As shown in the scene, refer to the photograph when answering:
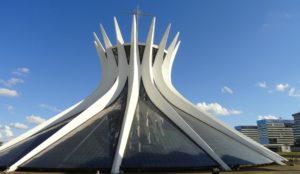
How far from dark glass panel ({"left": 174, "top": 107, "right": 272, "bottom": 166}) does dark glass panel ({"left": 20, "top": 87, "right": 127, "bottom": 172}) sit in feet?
24.3

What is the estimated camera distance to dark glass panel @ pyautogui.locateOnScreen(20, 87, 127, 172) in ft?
63.4

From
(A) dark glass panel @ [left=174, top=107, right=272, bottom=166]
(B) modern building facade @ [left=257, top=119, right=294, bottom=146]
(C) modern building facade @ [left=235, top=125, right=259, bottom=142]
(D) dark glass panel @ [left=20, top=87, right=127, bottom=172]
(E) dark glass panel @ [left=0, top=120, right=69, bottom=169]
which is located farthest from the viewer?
(C) modern building facade @ [left=235, top=125, right=259, bottom=142]

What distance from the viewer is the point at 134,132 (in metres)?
23.0

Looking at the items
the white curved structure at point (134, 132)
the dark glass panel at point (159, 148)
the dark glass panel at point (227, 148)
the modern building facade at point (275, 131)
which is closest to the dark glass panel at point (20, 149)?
the white curved structure at point (134, 132)

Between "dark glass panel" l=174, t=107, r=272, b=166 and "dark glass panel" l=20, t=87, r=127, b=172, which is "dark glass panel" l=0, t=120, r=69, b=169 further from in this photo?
"dark glass panel" l=174, t=107, r=272, b=166

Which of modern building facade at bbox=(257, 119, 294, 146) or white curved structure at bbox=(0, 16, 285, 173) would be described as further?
modern building facade at bbox=(257, 119, 294, 146)

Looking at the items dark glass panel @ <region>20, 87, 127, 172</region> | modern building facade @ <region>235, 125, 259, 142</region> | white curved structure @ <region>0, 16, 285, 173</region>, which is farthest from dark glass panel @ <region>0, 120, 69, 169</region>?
modern building facade @ <region>235, 125, 259, 142</region>

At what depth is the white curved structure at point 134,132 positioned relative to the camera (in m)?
19.9

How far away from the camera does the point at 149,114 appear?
86.4 feet

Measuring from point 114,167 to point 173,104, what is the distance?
12406mm

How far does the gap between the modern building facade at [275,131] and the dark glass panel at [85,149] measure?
5387 inches

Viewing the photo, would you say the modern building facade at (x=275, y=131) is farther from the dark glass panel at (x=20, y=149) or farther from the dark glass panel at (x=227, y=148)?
the dark glass panel at (x=20, y=149)

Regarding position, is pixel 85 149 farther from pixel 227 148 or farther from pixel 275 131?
pixel 275 131

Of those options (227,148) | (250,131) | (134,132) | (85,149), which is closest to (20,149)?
(85,149)
